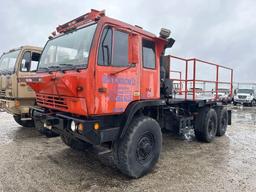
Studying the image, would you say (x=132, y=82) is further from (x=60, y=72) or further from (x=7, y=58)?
(x=7, y=58)

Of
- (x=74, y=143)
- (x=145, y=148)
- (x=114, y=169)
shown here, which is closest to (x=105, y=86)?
(x=145, y=148)

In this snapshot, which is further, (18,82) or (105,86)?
(18,82)

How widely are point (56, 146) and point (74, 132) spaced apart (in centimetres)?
271

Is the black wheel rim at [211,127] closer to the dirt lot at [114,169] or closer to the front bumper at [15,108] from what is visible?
the dirt lot at [114,169]

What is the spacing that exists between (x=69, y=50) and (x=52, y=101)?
0.99 metres

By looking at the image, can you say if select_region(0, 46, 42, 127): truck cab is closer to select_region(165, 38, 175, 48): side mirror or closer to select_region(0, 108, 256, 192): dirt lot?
select_region(0, 108, 256, 192): dirt lot

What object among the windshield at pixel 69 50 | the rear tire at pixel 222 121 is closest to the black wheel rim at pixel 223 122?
the rear tire at pixel 222 121

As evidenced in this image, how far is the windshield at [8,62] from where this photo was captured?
282 inches

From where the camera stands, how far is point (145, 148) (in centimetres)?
425

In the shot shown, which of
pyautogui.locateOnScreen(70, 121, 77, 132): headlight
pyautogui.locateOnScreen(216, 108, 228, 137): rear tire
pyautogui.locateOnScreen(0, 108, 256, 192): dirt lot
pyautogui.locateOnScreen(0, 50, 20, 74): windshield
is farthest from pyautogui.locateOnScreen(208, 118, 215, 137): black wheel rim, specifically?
pyautogui.locateOnScreen(0, 50, 20, 74): windshield

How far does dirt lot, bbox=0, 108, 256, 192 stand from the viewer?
3.81 metres

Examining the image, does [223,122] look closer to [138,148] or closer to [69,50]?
[138,148]

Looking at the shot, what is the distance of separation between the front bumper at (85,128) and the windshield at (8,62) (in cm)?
361

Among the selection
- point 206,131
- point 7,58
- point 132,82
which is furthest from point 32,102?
point 206,131
